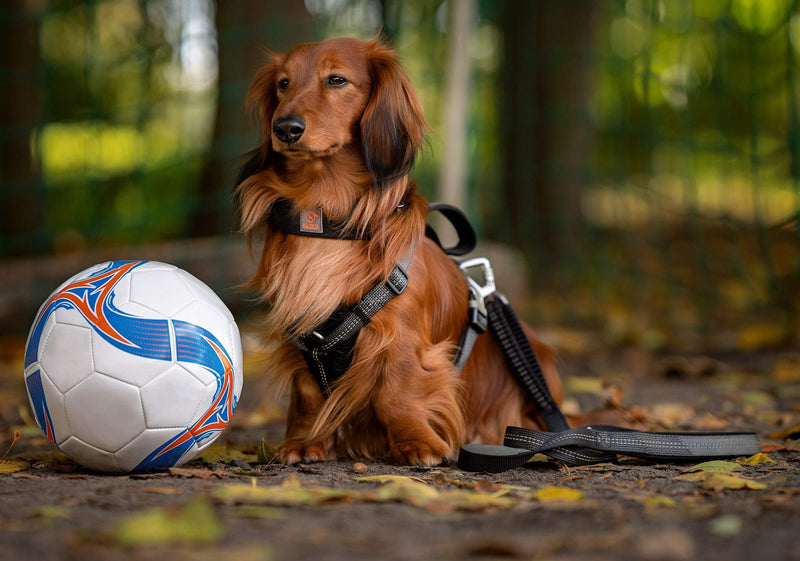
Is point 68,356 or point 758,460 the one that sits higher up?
point 68,356

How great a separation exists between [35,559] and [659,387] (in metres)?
3.35

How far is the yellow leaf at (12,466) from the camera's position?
2.24m

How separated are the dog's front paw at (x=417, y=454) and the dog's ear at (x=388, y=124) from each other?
733 millimetres

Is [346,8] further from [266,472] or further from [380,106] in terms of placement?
[266,472]

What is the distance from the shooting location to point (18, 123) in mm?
7137

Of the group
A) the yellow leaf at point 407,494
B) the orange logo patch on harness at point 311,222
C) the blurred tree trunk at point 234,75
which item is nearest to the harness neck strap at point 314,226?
the orange logo patch on harness at point 311,222

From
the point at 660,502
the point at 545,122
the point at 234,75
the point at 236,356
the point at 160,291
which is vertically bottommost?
the point at 660,502

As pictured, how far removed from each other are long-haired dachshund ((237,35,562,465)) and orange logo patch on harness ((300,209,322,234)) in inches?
1.0

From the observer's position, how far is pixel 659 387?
13.6 ft

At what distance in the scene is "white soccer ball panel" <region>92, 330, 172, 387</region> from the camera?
206 centimetres

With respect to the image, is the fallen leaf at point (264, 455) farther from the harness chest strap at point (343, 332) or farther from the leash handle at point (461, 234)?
the leash handle at point (461, 234)

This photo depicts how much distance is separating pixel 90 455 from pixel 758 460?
1.79m

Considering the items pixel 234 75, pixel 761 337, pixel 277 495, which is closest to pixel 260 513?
pixel 277 495

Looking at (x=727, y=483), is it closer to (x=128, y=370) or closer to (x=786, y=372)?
(x=128, y=370)
